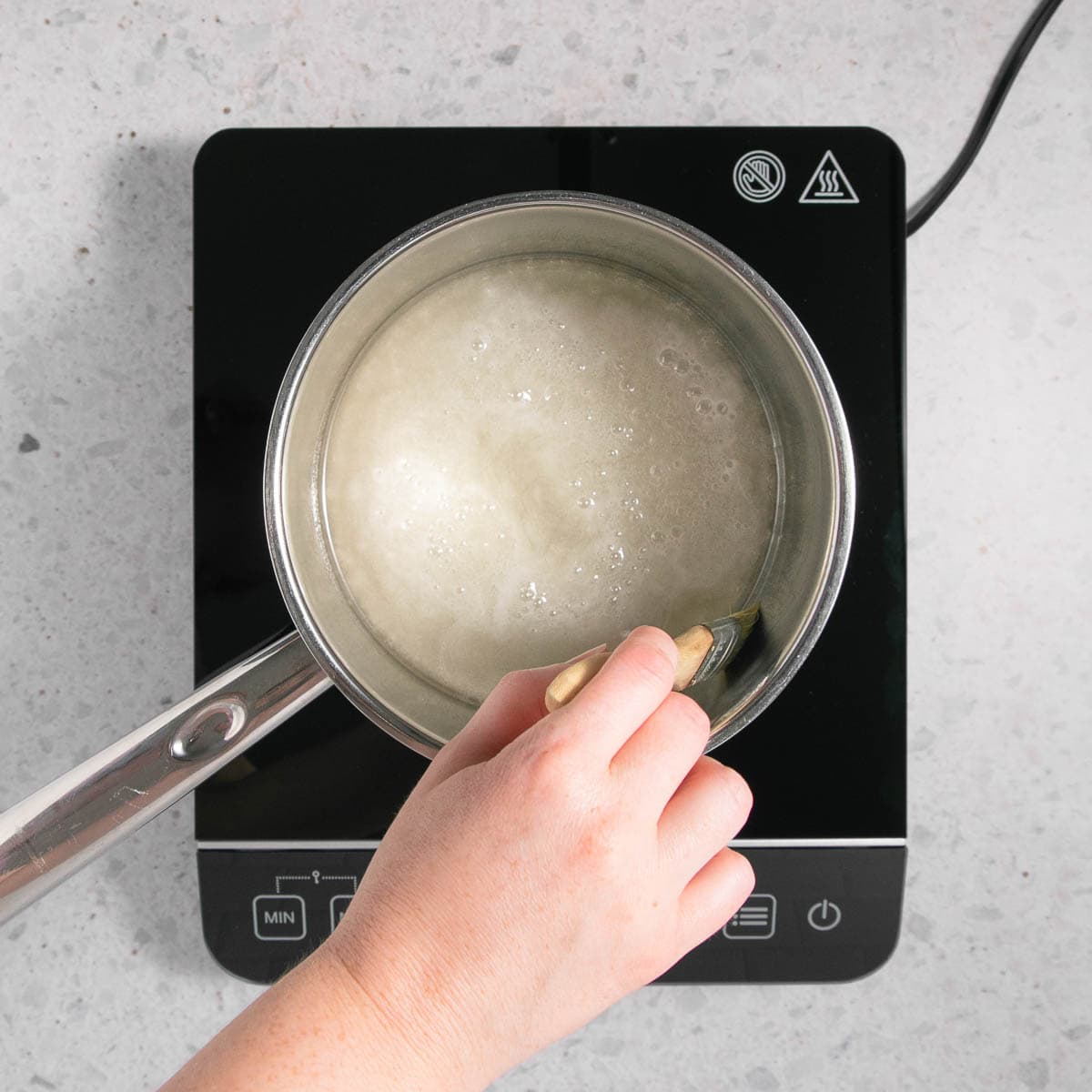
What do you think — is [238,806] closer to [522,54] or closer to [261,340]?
[261,340]

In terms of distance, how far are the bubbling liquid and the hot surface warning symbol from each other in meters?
0.12

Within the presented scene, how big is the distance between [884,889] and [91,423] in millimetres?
571

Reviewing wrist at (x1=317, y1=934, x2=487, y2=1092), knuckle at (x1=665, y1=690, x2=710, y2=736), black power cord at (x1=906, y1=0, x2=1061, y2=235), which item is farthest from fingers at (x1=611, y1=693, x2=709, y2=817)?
black power cord at (x1=906, y1=0, x2=1061, y2=235)

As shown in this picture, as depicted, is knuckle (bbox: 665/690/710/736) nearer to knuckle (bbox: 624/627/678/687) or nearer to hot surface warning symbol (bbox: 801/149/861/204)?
knuckle (bbox: 624/627/678/687)

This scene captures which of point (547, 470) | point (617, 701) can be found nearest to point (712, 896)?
point (617, 701)

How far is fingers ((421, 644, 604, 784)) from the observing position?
0.40 m

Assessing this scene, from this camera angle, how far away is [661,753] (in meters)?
0.38

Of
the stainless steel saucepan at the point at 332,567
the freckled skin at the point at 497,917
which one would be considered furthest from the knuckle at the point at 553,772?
the stainless steel saucepan at the point at 332,567

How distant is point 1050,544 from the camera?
1.97 feet

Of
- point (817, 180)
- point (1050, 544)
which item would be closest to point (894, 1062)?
point (1050, 544)

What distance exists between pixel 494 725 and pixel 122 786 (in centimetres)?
17

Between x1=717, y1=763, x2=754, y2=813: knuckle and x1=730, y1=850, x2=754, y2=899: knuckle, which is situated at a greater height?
x1=717, y1=763, x2=754, y2=813: knuckle

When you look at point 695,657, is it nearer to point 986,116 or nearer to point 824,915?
point 824,915

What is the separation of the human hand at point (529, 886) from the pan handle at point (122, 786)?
0.34 feet
